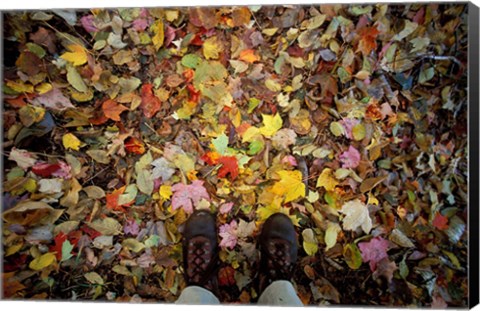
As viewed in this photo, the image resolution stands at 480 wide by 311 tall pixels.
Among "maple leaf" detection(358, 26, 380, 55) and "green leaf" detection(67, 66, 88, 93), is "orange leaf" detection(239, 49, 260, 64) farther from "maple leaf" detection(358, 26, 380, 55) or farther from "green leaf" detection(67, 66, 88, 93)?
"green leaf" detection(67, 66, 88, 93)

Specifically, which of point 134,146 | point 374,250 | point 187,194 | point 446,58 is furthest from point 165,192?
point 446,58

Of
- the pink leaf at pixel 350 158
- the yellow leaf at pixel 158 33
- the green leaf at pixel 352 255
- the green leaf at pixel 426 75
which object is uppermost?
the yellow leaf at pixel 158 33

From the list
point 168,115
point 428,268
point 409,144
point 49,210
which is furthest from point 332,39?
point 49,210

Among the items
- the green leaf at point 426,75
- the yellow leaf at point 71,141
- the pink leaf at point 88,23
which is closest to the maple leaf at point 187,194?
the yellow leaf at point 71,141

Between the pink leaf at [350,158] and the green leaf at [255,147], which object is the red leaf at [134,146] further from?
the pink leaf at [350,158]

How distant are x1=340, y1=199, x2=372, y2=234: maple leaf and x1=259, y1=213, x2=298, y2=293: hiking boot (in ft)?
0.53

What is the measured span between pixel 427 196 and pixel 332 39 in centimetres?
54

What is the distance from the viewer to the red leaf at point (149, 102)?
4.00ft

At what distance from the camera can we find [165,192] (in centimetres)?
122

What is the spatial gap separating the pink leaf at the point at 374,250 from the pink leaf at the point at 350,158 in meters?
0.23

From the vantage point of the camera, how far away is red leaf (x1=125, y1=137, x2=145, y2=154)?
1224 millimetres

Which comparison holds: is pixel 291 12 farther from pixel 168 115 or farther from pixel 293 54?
pixel 168 115

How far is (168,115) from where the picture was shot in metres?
1.22

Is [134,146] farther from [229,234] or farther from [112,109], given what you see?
[229,234]
